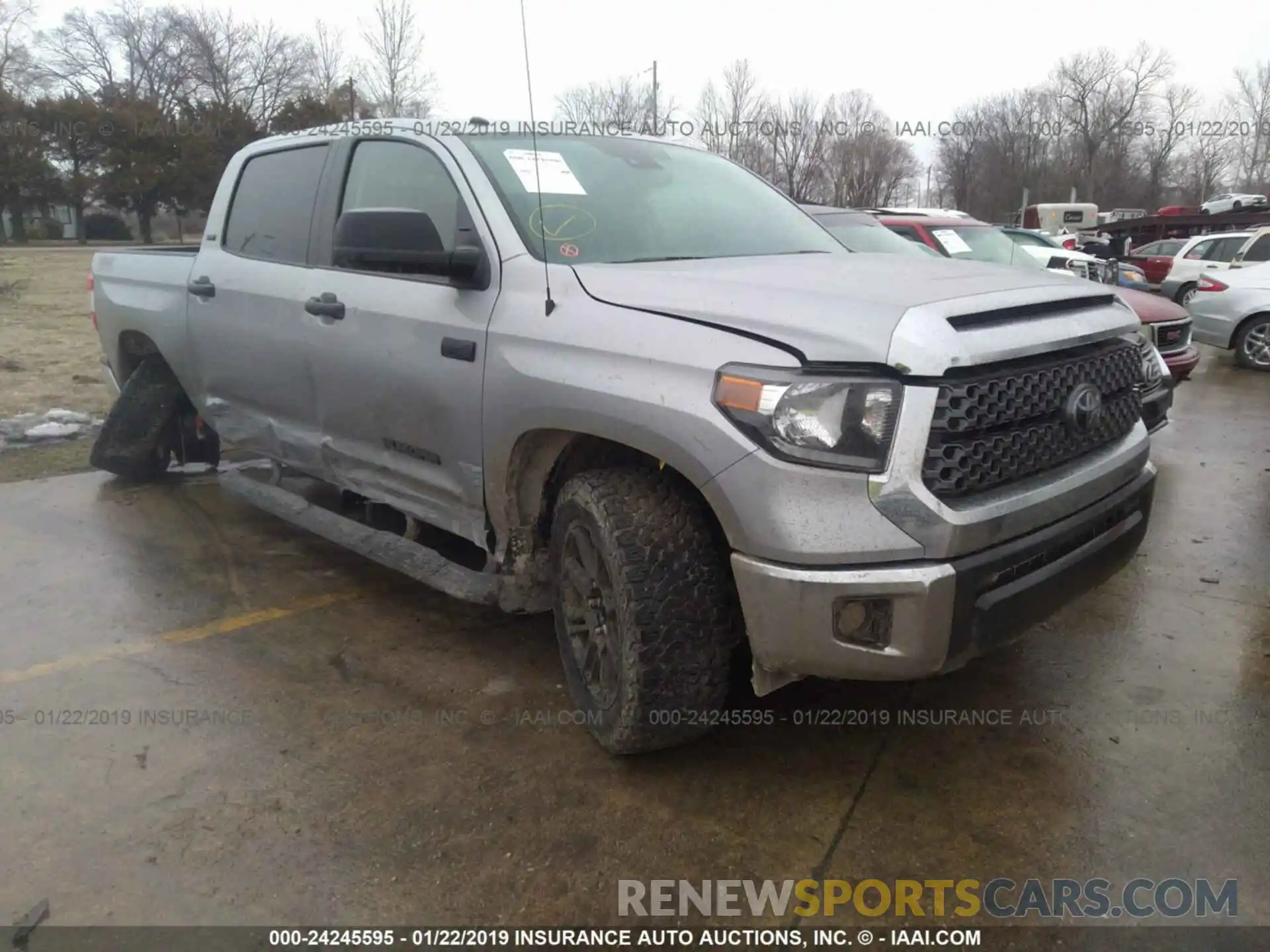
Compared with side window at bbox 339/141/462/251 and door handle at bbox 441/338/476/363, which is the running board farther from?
side window at bbox 339/141/462/251

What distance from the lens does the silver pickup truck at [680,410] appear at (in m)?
2.24

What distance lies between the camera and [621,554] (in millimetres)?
2549

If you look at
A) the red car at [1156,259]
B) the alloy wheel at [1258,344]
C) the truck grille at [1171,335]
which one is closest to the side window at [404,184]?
the truck grille at [1171,335]

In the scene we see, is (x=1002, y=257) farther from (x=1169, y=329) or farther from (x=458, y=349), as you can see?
(x=458, y=349)

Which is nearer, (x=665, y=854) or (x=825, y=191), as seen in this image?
(x=665, y=854)

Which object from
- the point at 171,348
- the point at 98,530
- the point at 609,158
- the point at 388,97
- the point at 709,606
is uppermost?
the point at 388,97

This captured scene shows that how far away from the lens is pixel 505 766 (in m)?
2.82

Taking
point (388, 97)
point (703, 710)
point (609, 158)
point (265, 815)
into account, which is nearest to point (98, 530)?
point (265, 815)

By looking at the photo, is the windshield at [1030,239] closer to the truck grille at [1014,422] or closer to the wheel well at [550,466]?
the truck grille at [1014,422]

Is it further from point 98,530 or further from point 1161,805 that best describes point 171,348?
point 1161,805

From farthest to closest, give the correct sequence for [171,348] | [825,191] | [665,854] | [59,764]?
[825,191] → [171,348] → [59,764] → [665,854]

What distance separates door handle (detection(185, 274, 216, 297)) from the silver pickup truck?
410 millimetres

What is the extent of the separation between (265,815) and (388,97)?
28165mm

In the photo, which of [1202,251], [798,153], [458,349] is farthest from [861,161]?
[458,349]
